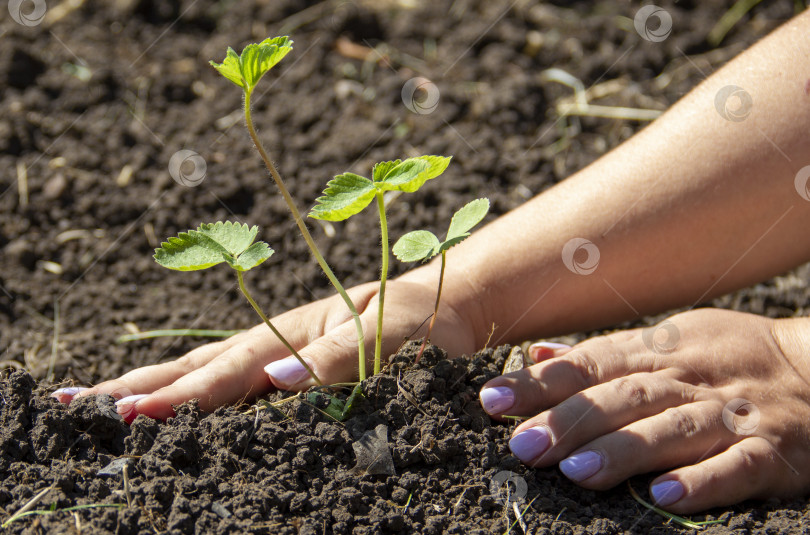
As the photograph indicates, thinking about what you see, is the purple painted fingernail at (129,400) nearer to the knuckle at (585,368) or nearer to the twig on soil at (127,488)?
the twig on soil at (127,488)

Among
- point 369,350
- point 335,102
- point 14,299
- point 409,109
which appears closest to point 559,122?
point 409,109

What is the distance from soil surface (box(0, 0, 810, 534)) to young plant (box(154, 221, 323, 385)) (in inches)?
13.2

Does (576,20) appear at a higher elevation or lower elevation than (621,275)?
higher

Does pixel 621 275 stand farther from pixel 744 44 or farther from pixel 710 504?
pixel 744 44

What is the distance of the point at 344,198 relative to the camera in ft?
4.49

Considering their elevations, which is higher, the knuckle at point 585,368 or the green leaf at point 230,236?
the green leaf at point 230,236

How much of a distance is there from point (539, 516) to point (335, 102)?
2009 millimetres

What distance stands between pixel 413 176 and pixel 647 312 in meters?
1.08

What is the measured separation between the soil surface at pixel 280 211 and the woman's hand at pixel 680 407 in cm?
6

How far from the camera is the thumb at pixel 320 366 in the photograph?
5.43 ft

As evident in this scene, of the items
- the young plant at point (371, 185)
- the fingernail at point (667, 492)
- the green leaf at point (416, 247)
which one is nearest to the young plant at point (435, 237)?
the green leaf at point (416, 247)

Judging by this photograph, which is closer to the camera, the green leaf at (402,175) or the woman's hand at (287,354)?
the green leaf at (402,175)

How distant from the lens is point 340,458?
1471 mm

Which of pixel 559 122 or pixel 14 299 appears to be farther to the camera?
pixel 559 122
